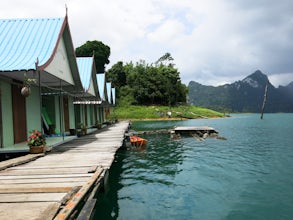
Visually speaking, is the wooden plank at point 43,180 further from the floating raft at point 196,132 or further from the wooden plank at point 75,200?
the floating raft at point 196,132

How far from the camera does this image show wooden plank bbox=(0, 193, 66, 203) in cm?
426

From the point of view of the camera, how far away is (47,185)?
5238 mm

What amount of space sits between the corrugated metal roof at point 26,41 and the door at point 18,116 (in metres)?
1.71

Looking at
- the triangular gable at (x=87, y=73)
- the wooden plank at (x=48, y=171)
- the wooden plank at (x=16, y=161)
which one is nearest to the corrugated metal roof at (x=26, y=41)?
the wooden plank at (x=16, y=161)

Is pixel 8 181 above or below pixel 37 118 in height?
below

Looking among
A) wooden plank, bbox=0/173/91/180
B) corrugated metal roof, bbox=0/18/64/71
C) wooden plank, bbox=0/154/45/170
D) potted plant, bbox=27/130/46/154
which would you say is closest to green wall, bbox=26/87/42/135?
corrugated metal roof, bbox=0/18/64/71

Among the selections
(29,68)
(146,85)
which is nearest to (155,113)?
(146,85)

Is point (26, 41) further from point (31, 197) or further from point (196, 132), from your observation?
point (196, 132)

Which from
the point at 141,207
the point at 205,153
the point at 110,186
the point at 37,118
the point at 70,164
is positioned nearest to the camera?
the point at 141,207

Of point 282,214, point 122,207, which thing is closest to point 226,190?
point 282,214

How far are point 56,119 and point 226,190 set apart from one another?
11933mm

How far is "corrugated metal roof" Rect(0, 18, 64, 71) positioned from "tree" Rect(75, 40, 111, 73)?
58.5 meters

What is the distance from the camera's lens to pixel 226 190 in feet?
27.6

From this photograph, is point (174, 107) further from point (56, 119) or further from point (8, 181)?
point (8, 181)
